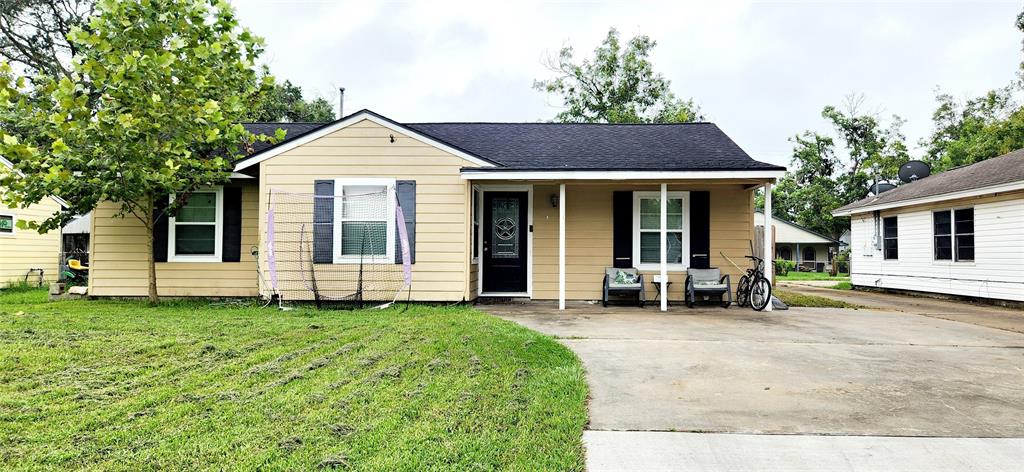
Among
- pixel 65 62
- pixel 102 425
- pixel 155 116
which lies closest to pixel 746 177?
pixel 102 425

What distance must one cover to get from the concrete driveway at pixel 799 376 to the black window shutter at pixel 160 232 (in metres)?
6.25

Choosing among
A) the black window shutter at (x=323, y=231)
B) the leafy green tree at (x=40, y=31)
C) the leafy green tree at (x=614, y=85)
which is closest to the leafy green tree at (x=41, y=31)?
the leafy green tree at (x=40, y=31)

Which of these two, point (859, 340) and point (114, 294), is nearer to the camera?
point (859, 340)

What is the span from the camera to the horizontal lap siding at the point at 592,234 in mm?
9094

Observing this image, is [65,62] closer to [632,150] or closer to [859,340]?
[632,150]

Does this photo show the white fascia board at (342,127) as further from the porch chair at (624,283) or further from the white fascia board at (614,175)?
the porch chair at (624,283)

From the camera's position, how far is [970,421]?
3.03 m

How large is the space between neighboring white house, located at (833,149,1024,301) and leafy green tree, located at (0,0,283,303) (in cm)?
1275

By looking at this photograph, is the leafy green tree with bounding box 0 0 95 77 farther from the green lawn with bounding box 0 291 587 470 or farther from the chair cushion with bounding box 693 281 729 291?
the chair cushion with bounding box 693 281 729 291

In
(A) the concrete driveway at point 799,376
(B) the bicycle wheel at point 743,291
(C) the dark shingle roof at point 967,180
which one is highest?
(C) the dark shingle roof at point 967,180

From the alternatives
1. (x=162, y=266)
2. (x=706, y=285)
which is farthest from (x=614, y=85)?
(x=162, y=266)

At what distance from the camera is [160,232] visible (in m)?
9.02

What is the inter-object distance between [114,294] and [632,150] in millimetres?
8987

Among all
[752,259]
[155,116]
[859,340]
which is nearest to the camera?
[859,340]
